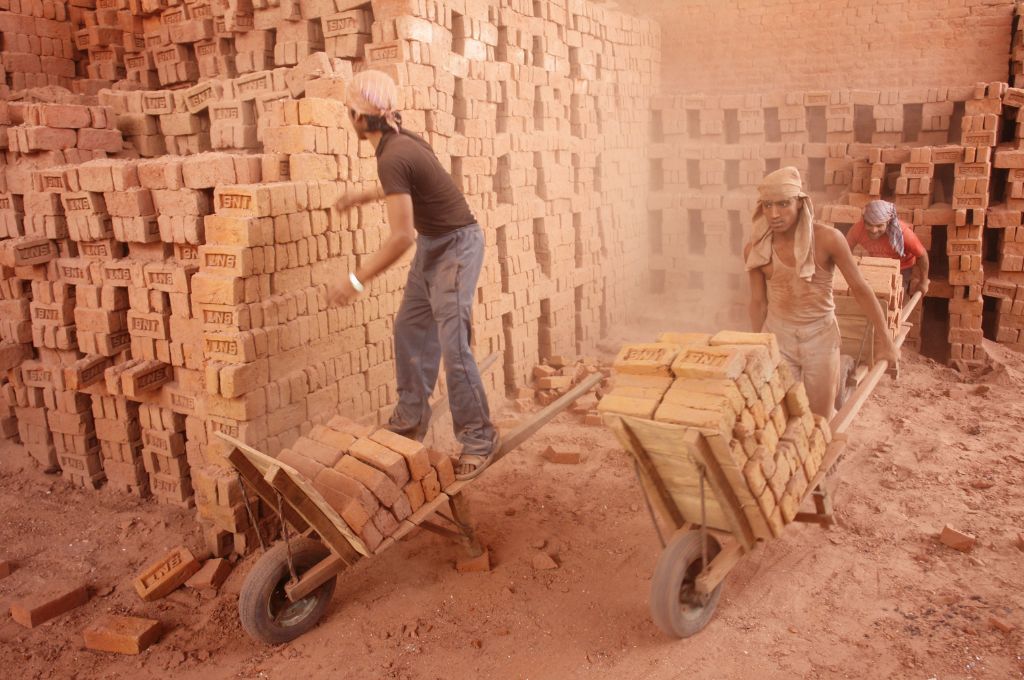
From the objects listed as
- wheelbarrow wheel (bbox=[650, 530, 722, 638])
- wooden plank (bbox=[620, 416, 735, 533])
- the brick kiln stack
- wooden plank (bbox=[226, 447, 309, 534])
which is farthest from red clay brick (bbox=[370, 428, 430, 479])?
wheelbarrow wheel (bbox=[650, 530, 722, 638])

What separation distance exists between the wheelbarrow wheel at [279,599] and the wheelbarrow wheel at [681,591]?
1776 mm

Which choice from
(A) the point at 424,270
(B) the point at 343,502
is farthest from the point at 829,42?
(B) the point at 343,502

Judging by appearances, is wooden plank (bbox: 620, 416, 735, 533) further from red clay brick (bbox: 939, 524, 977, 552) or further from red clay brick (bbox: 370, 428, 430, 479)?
red clay brick (bbox: 939, 524, 977, 552)

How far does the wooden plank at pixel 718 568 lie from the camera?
3.62 metres

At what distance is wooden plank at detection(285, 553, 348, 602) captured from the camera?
3764mm

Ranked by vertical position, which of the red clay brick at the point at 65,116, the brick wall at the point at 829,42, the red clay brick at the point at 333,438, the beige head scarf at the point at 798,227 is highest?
the brick wall at the point at 829,42

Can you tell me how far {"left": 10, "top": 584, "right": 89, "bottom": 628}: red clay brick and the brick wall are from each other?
1004 cm

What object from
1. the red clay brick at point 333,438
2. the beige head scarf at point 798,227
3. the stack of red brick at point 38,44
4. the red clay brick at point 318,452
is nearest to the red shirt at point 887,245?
the beige head scarf at point 798,227

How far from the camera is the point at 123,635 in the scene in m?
4.06

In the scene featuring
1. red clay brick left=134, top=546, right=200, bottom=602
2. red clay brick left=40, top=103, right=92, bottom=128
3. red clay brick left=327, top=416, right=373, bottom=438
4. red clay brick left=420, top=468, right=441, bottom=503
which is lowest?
red clay brick left=134, top=546, right=200, bottom=602

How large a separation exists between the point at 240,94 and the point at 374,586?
14.0ft

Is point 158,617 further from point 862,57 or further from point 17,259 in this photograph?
point 862,57

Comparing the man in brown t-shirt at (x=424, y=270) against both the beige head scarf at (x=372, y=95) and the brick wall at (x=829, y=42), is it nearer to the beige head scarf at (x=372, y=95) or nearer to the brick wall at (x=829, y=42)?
the beige head scarf at (x=372, y=95)

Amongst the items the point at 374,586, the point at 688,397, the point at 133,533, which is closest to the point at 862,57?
the point at 688,397
